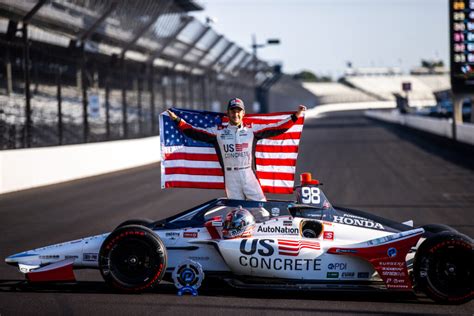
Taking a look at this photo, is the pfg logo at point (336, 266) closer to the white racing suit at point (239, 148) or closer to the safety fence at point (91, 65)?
the white racing suit at point (239, 148)

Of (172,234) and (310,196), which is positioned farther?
(310,196)

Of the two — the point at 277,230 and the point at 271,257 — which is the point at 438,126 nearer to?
the point at 277,230

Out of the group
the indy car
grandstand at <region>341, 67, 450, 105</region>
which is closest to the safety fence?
the indy car

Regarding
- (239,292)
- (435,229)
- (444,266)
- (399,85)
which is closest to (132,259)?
(239,292)

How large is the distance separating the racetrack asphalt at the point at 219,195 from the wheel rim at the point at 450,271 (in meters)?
0.17

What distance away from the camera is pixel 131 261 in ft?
22.5

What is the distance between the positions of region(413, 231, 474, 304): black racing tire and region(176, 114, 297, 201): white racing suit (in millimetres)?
2018

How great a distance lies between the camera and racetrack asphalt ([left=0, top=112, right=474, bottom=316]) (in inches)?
250

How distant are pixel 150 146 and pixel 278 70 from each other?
1237 inches

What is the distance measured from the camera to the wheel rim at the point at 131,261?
682 cm

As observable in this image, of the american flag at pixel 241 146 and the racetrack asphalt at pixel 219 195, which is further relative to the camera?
the american flag at pixel 241 146

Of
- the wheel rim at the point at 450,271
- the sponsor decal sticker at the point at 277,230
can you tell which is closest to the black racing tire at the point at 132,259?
the sponsor decal sticker at the point at 277,230

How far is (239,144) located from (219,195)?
8.95 metres

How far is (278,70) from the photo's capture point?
58.3 metres
